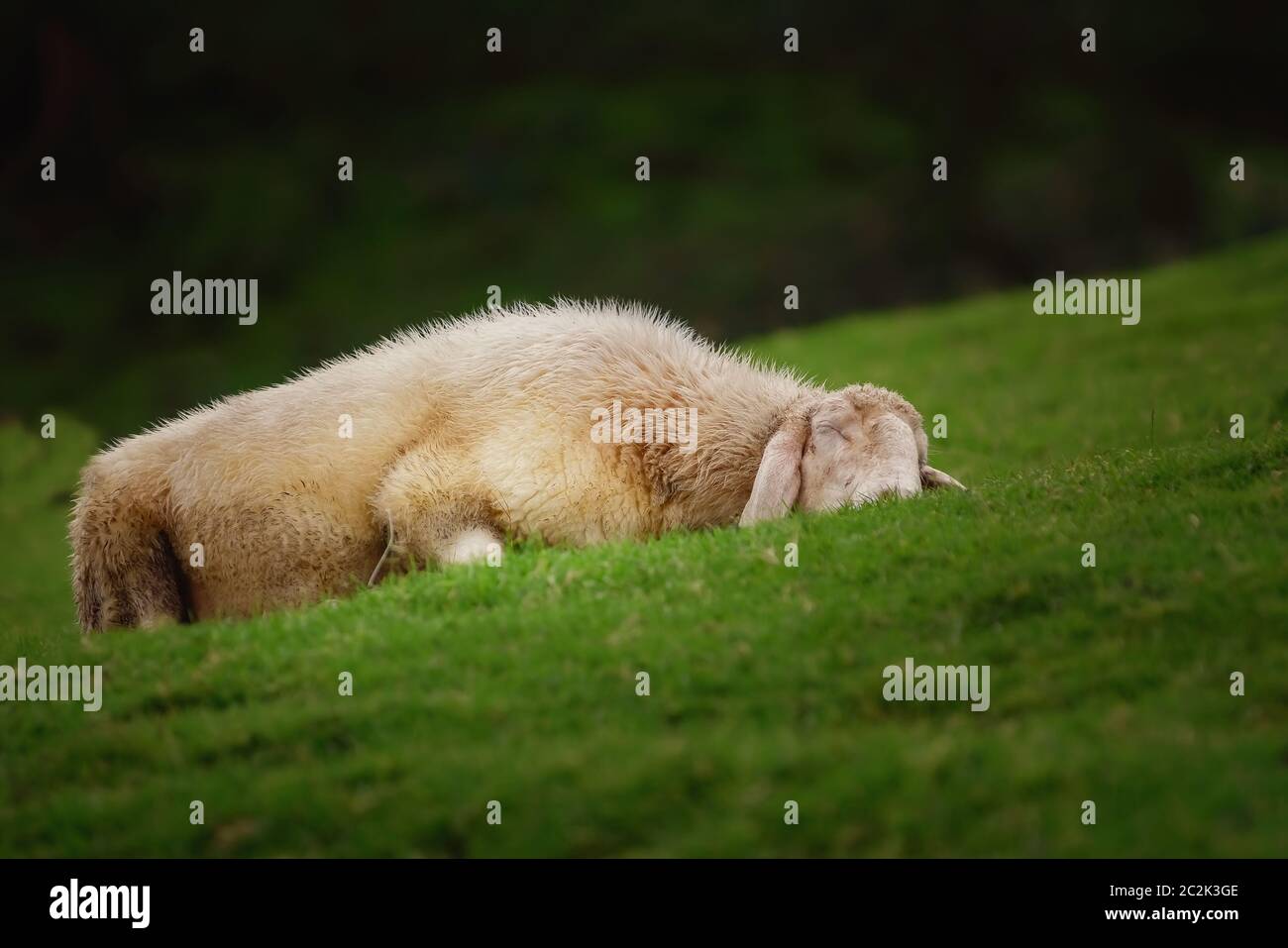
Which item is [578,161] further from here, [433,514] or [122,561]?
→ [433,514]

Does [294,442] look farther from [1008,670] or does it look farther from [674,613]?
[1008,670]

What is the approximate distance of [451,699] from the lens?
6883 mm


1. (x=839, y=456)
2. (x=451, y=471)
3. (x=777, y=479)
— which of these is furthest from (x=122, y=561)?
(x=839, y=456)

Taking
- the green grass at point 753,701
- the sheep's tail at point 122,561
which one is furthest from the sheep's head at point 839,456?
the sheep's tail at point 122,561

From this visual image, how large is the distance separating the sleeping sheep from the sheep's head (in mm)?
12

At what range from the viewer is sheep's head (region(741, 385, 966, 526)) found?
29.8 ft

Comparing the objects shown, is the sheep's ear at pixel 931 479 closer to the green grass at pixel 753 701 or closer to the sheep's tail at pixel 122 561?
the green grass at pixel 753 701

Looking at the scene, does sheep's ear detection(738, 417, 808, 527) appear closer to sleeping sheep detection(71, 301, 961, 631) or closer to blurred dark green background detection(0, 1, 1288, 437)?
sleeping sheep detection(71, 301, 961, 631)

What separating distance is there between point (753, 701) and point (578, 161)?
102ft

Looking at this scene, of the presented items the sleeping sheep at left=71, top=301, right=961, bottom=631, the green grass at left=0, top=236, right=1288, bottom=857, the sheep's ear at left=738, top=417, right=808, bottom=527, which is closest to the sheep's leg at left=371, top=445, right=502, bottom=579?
the sleeping sheep at left=71, top=301, right=961, bottom=631

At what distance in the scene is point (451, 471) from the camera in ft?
30.2

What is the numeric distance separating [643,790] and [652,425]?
3.94 meters
